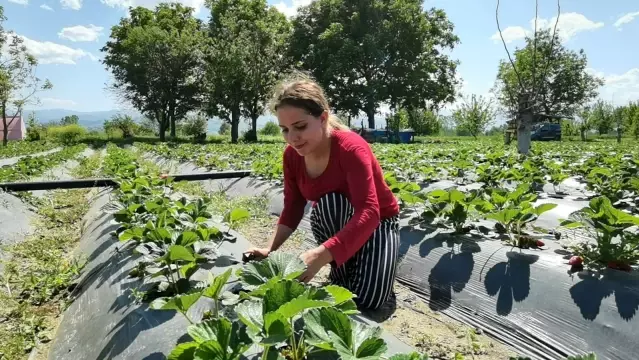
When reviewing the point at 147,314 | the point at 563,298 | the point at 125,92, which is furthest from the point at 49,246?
the point at 125,92

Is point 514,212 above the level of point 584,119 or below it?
below

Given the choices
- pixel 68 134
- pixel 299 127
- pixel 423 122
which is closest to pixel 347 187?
pixel 299 127

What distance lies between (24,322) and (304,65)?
88.5 ft

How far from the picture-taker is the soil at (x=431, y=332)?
226 centimetres

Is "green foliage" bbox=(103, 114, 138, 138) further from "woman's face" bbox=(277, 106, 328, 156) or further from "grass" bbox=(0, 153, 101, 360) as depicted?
"woman's face" bbox=(277, 106, 328, 156)

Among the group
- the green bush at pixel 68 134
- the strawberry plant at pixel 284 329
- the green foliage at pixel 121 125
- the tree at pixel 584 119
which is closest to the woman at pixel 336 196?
the strawberry plant at pixel 284 329

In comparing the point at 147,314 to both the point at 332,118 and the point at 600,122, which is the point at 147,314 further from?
the point at 600,122

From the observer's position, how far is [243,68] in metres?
24.8

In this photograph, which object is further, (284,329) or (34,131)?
(34,131)

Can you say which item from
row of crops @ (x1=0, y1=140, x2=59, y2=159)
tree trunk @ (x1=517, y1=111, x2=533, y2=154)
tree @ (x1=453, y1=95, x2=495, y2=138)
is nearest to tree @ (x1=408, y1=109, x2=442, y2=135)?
tree @ (x1=453, y1=95, x2=495, y2=138)

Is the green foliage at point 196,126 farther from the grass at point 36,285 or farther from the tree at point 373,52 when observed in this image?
the grass at point 36,285

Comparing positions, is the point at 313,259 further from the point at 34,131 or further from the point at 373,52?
the point at 34,131

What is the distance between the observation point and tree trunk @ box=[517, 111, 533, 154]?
30.0ft

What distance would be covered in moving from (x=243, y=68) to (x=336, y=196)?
77.0ft
